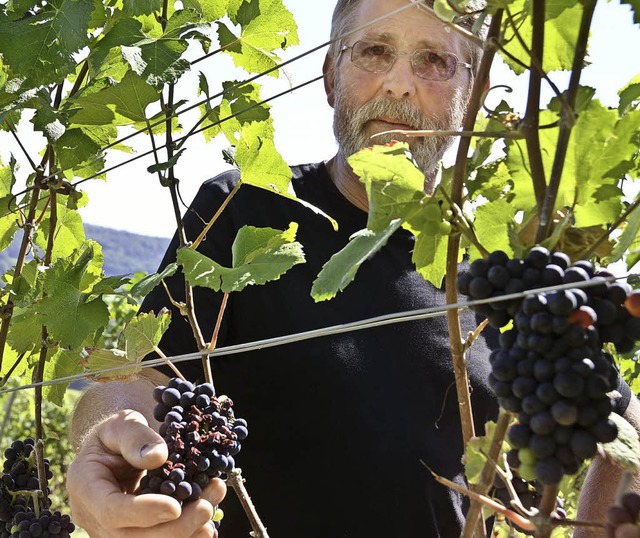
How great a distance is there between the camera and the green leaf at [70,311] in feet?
4.82

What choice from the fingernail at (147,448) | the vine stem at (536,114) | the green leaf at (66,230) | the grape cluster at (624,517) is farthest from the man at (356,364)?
the grape cluster at (624,517)

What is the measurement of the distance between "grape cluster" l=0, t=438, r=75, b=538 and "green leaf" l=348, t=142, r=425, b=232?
3.62 feet

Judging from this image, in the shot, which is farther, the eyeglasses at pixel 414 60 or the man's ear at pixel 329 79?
the man's ear at pixel 329 79

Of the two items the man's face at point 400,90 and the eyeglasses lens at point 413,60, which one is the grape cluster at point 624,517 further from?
the eyeglasses lens at point 413,60

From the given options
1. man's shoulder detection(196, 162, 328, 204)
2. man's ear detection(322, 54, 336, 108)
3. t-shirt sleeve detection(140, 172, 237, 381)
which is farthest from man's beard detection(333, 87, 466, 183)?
t-shirt sleeve detection(140, 172, 237, 381)

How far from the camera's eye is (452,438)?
2.15m

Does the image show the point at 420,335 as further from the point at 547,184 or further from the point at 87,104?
the point at 547,184

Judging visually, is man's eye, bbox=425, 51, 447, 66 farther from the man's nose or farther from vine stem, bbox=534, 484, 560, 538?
vine stem, bbox=534, 484, 560, 538

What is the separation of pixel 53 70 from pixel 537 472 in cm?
102

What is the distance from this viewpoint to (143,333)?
134 centimetres

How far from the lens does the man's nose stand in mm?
2264

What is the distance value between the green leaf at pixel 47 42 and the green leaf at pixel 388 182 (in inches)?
26.1

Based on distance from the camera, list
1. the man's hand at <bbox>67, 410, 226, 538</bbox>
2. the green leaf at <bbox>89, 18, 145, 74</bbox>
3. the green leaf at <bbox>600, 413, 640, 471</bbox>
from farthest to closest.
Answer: the green leaf at <bbox>89, 18, 145, 74</bbox> → the man's hand at <bbox>67, 410, 226, 538</bbox> → the green leaf at <bbox>600, 413, 640, 471</bbox>

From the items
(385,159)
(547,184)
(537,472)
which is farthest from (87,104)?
(537,472)
